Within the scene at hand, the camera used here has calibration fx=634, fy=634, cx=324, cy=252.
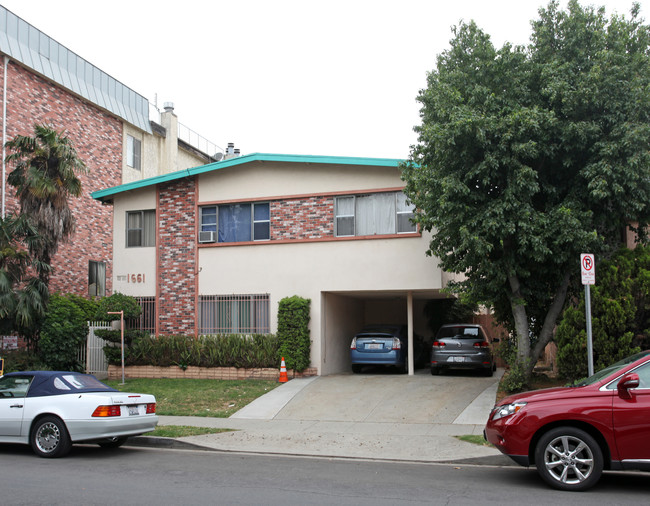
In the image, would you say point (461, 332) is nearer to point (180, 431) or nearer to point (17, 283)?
point (180, 431)

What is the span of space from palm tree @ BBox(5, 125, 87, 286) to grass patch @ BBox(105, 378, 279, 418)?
4.36 m

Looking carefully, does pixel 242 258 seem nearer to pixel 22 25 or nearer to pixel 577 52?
pixel 577 52

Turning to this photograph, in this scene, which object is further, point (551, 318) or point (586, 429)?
point (551, 318)

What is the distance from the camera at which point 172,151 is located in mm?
30672

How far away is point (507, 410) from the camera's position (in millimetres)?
7711

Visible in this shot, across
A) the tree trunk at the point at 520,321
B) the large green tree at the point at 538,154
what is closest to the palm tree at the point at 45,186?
the large green tree at the point at 538,154

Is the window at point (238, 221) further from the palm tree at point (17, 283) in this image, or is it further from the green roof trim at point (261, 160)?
the palm tree at point (17, 283)

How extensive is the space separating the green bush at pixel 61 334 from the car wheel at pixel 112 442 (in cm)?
751

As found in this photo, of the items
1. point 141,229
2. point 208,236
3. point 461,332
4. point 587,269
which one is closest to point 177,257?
point 208,236

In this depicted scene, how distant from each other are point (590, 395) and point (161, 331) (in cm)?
1407

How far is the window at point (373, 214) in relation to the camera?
17.1 m

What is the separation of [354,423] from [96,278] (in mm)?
17005

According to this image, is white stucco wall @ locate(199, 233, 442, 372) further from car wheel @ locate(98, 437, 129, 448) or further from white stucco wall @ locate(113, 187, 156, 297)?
car wheel @ locate(98, 437, 129, 448)

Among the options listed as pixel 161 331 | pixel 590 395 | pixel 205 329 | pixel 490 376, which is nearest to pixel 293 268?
pixel 205 329
